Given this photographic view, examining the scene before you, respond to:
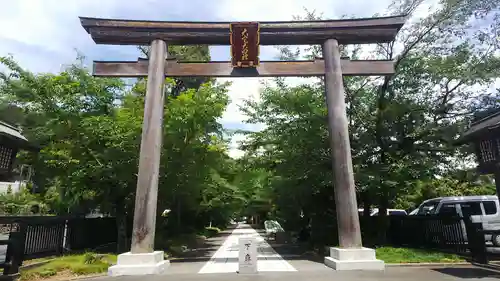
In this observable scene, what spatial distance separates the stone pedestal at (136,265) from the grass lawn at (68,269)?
1.02 metres

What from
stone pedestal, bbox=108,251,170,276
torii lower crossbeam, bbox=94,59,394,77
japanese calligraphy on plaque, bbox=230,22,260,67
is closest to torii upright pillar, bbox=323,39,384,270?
torii lower crossbeam, bbox=94,59,394,77

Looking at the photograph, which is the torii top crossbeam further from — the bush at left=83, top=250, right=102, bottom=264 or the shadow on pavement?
the shadow on pavement

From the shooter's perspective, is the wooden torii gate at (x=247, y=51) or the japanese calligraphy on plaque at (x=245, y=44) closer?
the wooden torii gate at (x=247, y=51)

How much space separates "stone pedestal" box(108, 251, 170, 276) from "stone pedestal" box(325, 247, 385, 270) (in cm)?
524

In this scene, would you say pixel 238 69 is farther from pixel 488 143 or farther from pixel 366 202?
pixel 366 202

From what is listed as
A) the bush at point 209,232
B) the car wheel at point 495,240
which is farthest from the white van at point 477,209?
the bush at point 209,232

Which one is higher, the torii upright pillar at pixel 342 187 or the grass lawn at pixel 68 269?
the torii upright pillar at pixel 342 187

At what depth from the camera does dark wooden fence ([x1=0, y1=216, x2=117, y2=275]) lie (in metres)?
8.71

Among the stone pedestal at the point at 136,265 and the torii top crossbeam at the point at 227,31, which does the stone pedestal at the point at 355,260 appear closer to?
the stone pedestal at the point at 136,265

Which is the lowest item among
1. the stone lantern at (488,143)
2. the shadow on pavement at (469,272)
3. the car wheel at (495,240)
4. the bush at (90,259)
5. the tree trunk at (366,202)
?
A: the shadow on pavement at (469,272)

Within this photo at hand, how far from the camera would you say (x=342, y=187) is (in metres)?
10.6

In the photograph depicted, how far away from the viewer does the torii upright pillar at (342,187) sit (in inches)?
382

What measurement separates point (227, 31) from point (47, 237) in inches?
397

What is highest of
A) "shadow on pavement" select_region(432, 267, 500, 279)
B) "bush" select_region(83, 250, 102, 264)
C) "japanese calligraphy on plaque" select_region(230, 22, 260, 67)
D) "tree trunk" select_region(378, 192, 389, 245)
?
"japanese calligraphy on plaque" select_region(230, 22, 260, 67)
